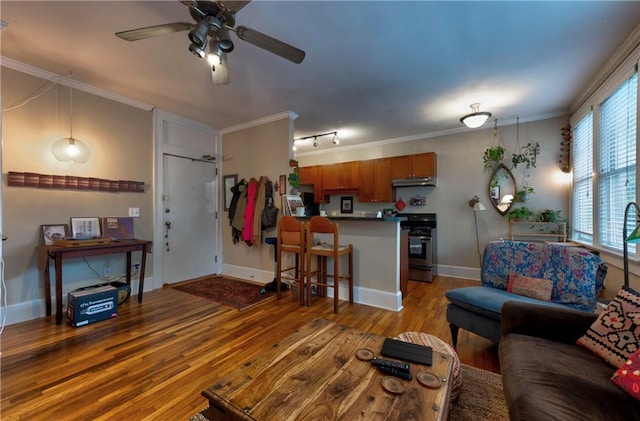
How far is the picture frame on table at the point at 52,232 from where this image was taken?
271 centimetres

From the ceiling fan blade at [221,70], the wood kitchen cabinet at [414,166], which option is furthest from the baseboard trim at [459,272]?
the ceiling fan blade at [221,70]

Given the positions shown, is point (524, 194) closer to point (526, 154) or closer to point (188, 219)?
point (526, 154)

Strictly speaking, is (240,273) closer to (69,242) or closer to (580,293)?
(69,242)

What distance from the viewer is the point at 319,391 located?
0.98 metres

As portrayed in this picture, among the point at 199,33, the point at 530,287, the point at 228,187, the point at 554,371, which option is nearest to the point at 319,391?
the point at 554,371

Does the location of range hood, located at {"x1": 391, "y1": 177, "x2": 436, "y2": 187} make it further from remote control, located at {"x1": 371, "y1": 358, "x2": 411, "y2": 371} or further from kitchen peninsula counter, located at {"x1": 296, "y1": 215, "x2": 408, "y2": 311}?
remote control, located at {"x1": 371, "y1": 358, "x2": 411, "y2": 371}

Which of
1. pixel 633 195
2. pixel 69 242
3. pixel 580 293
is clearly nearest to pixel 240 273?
pixel 69 242

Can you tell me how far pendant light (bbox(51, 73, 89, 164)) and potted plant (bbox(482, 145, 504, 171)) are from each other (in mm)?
5468

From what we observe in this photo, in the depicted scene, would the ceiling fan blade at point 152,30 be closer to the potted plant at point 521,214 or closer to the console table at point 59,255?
the console table at point 59,255

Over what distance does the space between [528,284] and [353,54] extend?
2452 mm

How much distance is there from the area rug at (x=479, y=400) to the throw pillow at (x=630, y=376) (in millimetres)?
592

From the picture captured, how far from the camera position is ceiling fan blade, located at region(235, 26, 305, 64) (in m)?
1.58

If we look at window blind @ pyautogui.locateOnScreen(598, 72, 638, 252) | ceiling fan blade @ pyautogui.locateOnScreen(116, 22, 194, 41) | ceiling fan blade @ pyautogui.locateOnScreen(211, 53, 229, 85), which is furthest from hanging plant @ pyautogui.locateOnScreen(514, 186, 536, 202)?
ceiling fan blade @ pyautogui.locateOnScreen(116, 22, 194, 41)

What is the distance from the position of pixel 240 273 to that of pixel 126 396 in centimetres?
271
